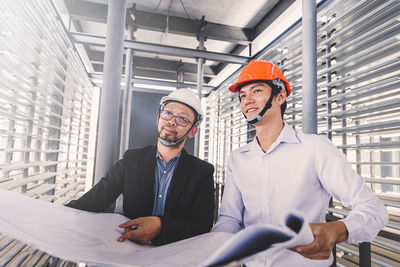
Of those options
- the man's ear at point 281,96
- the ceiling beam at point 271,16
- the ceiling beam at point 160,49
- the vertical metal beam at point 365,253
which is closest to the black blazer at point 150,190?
the man's ear at point 281,96

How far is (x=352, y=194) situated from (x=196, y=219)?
3.45 ft

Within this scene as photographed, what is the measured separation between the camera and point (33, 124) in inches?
94.3

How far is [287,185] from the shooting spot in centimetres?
166

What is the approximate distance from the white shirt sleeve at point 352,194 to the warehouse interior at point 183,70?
0.29 metres

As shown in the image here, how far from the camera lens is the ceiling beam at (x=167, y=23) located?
467 centimetres

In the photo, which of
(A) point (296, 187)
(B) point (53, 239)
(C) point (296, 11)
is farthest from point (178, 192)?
(C) point (296, 11)

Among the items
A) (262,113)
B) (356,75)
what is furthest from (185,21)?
(262,113)

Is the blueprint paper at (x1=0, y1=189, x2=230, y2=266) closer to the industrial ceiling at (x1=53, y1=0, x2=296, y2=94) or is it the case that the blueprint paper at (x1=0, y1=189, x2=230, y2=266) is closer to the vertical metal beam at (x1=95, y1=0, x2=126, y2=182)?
the vertical metal beam at (x1=95, y1=0, x2=126, y2=182)

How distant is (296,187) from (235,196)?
1.47ft

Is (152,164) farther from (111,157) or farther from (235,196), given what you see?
(235,196)

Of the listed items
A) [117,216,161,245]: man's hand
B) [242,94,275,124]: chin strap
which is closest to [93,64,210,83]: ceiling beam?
[242,94,275,124]: chin strap

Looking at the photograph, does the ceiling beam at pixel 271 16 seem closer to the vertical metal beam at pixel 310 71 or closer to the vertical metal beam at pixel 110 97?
the vertical metal beam at pixel 310 71

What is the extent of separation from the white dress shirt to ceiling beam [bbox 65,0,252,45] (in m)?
4.23

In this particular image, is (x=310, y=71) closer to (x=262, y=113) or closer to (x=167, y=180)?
(x=262, y=113)
